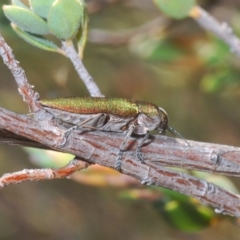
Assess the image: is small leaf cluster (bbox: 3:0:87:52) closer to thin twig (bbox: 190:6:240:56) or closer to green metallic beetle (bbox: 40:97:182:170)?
green metallic beetle (bbox: 40:97:182:170)

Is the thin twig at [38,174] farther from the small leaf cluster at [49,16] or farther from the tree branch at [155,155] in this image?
the small leaf cluster at [49,16]

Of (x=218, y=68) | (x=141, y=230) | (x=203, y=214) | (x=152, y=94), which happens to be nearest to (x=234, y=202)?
(x=203, y=214)

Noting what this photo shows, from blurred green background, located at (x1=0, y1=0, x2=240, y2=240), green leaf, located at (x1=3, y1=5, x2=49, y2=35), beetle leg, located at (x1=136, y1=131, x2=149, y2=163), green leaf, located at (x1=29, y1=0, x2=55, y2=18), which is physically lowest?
beetle leg, located at (x1=136, y1=131, x2=149, y2=163)

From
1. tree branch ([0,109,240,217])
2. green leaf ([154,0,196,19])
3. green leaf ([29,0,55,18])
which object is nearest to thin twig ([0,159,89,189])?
tree branch ([0,109,240,217])

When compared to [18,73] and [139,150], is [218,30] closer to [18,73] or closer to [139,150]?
[139,150]

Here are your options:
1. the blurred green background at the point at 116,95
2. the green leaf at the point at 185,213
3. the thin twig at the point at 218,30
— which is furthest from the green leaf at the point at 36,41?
the blurred green background at the point at 116,95

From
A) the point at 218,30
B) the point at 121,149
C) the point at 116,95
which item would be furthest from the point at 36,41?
the point at 116,95
